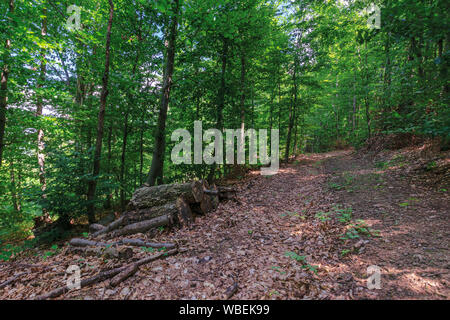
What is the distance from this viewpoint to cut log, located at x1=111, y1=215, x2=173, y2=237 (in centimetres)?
516

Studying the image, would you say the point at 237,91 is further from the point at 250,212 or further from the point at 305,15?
the point at 305,15

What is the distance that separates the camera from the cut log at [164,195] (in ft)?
19.0

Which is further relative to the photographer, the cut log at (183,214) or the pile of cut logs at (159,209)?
the cut log at (183,214)

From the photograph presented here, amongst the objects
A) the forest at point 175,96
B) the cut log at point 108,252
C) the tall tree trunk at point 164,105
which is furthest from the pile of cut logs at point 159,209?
the tall tree trunk at point 164,105

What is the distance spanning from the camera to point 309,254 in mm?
3625

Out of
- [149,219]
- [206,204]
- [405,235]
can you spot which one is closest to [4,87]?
[149,219]

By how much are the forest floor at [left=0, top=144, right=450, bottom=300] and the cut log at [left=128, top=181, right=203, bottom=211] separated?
2.98 ft

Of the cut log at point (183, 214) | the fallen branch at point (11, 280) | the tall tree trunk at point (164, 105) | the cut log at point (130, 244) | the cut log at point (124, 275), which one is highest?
the tall tree trunk at point (164, 105)

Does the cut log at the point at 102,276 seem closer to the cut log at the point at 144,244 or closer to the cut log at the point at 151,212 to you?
the cut log at the point at 144,244

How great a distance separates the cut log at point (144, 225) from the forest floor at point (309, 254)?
317 mm

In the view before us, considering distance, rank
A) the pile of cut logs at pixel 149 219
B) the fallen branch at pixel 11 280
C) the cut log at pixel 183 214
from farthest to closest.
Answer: the cut log at pixel 183 214 → the pile of cut logs at pixel 149 219 → the fallen branch at pixel 11 280

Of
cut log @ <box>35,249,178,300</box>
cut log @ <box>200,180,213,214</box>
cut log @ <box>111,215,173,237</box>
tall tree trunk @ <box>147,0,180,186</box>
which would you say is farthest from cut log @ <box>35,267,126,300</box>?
tall tree trunk @ <box>147,0,180,186</box>

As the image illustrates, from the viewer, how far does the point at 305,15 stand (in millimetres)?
12922
